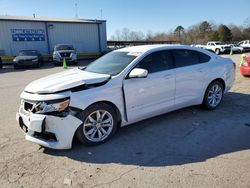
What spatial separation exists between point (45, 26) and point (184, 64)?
23851mm

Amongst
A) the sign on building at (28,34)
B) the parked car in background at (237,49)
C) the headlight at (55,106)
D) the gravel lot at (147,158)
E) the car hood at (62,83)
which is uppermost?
the sign on building at (28,34)

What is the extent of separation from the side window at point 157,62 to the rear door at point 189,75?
185mm

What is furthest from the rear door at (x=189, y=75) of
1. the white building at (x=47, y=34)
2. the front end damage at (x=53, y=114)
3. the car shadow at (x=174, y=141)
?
the white building at (x=47, y=34)

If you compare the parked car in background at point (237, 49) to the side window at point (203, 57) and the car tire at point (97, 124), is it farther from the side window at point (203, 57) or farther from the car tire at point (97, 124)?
the car tire at point (97, 124)

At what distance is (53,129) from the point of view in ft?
11.9

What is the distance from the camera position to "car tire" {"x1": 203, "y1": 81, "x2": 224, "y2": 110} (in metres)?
5.56

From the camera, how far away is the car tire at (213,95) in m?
5.56

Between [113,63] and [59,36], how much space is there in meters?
23.9

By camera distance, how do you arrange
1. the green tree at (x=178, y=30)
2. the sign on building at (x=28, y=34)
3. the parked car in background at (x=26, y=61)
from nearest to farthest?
the parked car in background at (x=26, y=61) < the sign on building at (x=28, y=34) < the green tree at (x=178, y=30)

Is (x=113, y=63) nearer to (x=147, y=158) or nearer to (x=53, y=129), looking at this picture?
(x=53, y=129)

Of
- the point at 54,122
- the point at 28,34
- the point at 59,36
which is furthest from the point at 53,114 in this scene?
the point at 59,36

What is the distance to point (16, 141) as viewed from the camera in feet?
14.1

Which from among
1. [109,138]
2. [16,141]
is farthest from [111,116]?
[16,141]

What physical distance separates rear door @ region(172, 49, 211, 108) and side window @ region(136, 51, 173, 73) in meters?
0.18
